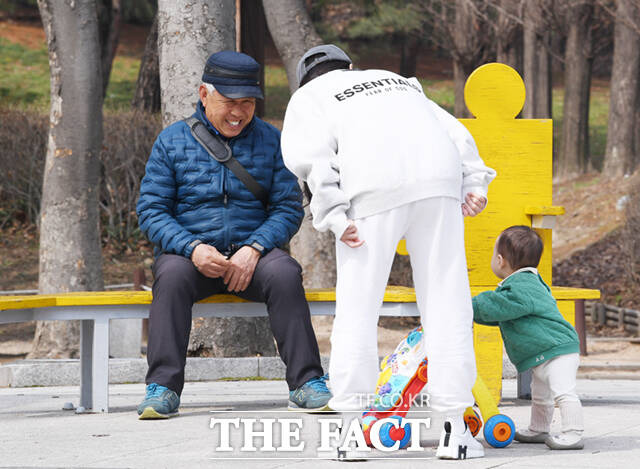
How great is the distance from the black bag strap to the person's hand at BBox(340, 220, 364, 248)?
4.77 feet

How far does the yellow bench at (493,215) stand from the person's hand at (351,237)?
1454 millimetres

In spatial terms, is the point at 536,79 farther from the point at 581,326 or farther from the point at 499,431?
the point at 499,431

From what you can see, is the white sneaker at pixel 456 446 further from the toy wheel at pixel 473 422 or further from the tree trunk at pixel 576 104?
the tree trunk at pixel 576 104

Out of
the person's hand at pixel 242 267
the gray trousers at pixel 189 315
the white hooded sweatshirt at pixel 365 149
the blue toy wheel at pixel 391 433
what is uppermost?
the white hooded sweatshirt at pixel 365 149

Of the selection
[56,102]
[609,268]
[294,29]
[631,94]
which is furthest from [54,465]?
[631,94]

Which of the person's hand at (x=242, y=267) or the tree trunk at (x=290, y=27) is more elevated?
the tree trunk at (x=290, y=27)

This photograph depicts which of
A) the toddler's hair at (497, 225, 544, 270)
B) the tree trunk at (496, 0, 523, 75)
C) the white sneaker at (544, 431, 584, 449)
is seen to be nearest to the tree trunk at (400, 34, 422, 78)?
the tree trunk at (496, 0, 523, 75)

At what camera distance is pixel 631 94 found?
21.0 meters

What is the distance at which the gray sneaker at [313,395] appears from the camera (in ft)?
16.1

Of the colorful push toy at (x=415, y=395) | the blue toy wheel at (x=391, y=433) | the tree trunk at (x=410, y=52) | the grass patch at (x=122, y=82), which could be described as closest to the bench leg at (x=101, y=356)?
the colorful push toy at (x=415, y=395)

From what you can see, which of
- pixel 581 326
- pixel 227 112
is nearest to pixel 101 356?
pixel 227 112

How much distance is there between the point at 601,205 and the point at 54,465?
55.7 feet

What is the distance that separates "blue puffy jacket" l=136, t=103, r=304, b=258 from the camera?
5129 millimetres

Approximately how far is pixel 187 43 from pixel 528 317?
379 cm
